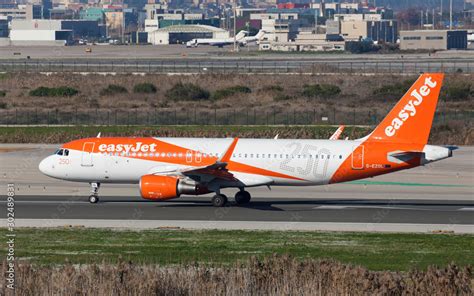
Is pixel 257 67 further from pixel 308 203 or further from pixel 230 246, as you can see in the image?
pixel 230 246

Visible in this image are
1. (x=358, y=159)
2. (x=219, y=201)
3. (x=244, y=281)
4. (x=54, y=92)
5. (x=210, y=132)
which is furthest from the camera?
(x=54, y=92)

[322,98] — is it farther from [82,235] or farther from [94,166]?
[82,235]

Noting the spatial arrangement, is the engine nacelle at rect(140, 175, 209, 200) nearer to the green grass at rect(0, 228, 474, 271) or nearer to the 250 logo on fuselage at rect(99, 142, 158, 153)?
the 250 logo on fuselage at rect(99, 142, 158, 153)

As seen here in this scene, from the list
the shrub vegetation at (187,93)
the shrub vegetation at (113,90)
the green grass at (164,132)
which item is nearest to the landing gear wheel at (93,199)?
the green grass at (164,132)

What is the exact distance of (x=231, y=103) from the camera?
366 ft

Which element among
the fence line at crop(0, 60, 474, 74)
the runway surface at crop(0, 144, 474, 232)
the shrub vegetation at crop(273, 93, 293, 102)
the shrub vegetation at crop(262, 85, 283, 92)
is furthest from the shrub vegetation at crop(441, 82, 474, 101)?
the runway surface at crop(0, 144, 474, 232)

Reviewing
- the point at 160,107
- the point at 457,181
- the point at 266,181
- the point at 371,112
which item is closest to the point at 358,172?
the point at 266,181

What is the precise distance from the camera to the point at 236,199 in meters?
56.3

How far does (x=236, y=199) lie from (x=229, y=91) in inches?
2436

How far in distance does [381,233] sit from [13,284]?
20.7m

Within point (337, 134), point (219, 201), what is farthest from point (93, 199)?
point (337, 134)

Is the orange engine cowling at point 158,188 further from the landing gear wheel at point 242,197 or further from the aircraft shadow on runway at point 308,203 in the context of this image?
Result: the landing gear wheel at point 242,197

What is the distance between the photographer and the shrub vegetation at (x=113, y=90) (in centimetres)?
11909

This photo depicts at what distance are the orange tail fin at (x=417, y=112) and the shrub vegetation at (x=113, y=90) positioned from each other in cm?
6825
